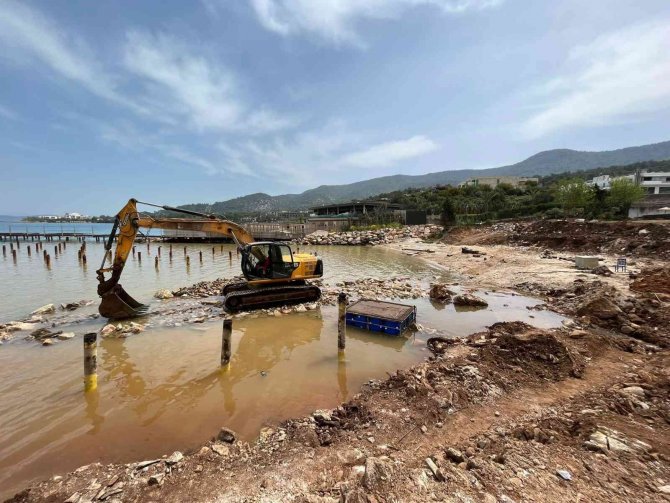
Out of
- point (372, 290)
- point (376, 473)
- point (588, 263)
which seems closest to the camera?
point (376, 473)

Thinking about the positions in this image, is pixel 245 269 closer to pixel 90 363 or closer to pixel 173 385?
pixel 173 385

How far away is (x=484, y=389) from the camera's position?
6.24 m

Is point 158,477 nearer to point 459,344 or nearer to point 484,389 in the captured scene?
point 484,389

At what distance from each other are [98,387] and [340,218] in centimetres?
5948

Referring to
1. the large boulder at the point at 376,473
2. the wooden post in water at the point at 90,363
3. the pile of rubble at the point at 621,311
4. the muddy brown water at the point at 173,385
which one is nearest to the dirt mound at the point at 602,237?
the pile of rubble at the point at 621,311

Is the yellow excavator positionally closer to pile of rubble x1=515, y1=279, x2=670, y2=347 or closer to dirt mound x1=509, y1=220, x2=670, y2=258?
pile of rubble x1=515, y1=279, x2=670, y2=347

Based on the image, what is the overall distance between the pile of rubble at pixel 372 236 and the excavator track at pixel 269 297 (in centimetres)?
3309

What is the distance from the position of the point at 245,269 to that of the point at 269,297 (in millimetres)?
1458

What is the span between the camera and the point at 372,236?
47969 mm

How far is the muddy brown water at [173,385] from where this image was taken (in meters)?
5.36

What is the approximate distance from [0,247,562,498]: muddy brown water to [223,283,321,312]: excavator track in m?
0.96

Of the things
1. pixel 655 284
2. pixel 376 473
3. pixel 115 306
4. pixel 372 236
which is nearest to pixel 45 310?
pixel 115 306

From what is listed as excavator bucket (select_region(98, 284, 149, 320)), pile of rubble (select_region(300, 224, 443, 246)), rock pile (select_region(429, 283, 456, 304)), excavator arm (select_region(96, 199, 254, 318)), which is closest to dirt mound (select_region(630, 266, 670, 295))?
rock pile (select_region(429, 283, 456, 304))

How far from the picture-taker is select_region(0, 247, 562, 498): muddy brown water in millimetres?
5355
